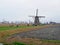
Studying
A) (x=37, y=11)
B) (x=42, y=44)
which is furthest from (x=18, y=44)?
(x=37, y=11)

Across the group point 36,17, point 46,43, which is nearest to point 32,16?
point 36,17

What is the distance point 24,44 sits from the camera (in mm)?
23703

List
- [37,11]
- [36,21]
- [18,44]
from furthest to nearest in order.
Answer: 1. [37,11]
2. [36,21]
3. [18,44]

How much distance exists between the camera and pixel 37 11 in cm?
10938

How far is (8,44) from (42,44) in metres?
3.92

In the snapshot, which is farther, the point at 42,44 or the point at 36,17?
the point at 36,17

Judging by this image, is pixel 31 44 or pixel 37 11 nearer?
pixel 31 44

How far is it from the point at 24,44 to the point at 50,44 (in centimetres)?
294

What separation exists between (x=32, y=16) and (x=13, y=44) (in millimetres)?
81451

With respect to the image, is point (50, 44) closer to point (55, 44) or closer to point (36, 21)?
point (55, 44)

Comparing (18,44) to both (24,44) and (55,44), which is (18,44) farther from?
(55,44)

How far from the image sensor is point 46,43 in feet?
80.6

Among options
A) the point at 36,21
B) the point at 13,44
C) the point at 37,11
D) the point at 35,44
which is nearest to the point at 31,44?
the point at 35,44

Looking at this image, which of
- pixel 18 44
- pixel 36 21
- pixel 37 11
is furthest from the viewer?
pixel 37 11
